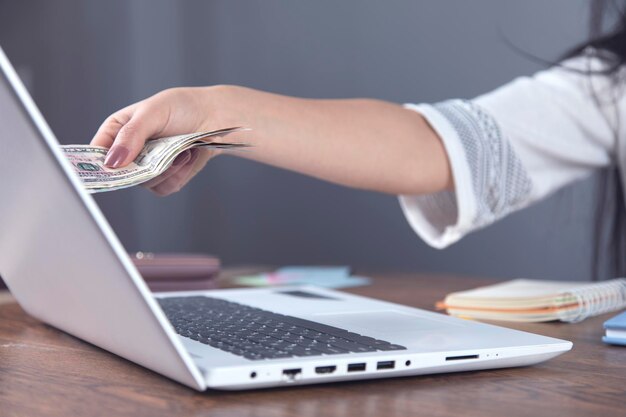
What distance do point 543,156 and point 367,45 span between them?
1527 mm

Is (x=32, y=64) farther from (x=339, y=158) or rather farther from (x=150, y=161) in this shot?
(x=150, y=161)

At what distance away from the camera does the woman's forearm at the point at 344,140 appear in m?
1.06

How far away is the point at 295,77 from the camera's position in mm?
3076

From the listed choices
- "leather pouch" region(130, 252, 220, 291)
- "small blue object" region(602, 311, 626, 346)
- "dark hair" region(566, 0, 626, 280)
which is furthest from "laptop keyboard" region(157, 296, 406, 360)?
"dark hair" region(566, 0, 626, 280)

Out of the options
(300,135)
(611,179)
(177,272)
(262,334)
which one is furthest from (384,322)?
(611,179)

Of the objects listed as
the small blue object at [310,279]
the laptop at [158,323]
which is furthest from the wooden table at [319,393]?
the small blue object at [310,279]

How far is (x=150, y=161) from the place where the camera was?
760 millimetres

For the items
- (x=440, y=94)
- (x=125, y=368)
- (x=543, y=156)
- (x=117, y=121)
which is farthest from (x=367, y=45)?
(x=125, y=368)

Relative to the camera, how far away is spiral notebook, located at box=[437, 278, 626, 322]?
0.94m

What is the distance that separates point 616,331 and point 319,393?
0.35m

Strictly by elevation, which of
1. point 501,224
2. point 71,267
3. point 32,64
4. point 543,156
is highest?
point 71,267

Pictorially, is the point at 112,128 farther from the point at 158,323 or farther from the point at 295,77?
the point at 295,77

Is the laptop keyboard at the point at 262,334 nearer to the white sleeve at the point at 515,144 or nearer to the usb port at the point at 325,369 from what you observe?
the usb port at the point at 325,369

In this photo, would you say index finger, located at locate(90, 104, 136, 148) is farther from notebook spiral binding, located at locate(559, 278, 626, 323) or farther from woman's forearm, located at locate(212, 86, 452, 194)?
notebook spiral binding, located at locate(559, 278, 626, 323)
